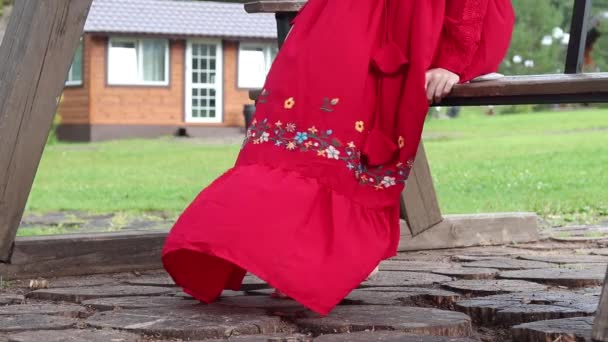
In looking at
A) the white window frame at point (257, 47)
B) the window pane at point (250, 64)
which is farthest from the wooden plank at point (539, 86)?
the window pane at point (250, 64)

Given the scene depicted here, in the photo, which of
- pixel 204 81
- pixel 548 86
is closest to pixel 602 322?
pixel 548 86

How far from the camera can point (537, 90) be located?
2.83 metres

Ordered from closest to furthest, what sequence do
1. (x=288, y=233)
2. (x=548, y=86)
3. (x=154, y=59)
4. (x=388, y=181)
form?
(x=548, y=86) < (x=288, y=233) < (x=388, y=181) < (x=154, y=59)

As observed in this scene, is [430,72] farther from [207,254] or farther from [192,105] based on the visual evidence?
[192,105]

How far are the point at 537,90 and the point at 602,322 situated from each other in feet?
2.53

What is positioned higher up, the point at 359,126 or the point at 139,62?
the point at 139,62

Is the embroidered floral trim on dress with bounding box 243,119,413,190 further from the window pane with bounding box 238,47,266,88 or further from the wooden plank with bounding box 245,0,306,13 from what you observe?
the window pane with bounding box 238,47,266,88

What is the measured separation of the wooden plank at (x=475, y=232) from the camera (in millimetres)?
5031

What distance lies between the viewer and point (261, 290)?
12.3 ft

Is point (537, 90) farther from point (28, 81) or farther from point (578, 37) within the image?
point (28, 81)

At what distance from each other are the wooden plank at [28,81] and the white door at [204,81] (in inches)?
946

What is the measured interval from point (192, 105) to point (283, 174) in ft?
83.0

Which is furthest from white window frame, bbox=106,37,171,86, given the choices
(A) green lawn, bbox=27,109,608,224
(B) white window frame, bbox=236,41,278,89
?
(A) green lawn, bbox=27,109,608,224

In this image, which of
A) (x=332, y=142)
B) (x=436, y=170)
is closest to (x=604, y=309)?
(x=332, y=142)
